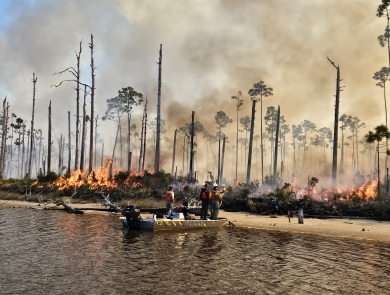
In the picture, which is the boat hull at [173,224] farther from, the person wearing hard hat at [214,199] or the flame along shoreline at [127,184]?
the flame along shoreline at [127,184]

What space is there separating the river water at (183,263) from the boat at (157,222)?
0.71 m

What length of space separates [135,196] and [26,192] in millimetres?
13807

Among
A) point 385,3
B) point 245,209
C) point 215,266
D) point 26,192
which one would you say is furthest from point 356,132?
point 215,266

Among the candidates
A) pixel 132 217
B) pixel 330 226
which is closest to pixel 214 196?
pixel 132 217

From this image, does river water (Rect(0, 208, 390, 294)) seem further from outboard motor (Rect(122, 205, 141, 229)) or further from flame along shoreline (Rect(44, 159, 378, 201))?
flame along shoreline (Rect(44, 159, 378, 201))

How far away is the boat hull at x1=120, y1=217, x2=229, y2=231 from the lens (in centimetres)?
1916

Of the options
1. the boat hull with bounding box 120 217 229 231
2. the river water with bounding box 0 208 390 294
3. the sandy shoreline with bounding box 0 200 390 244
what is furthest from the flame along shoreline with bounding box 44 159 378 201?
the river water with bounding box 0 208 390 294

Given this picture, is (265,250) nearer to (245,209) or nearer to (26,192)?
(245,209)

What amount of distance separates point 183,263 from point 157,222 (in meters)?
7.41

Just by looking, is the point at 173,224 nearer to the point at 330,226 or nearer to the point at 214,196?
the point at 214,196

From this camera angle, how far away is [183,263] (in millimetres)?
11883

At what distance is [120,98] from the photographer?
72.1m

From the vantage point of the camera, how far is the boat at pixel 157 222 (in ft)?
62.9

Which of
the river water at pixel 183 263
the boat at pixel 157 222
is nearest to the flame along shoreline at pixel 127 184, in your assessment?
the boat at pixel 157 222
